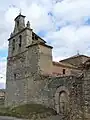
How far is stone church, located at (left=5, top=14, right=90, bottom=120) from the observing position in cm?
2402

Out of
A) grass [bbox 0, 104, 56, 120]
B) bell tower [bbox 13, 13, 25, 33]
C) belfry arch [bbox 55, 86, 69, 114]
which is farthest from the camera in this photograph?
bell tower [bbox 13, 13, 25, 33]

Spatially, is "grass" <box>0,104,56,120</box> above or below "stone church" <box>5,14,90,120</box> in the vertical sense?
below

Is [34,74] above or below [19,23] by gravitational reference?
below

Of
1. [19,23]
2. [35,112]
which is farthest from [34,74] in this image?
[19,23]

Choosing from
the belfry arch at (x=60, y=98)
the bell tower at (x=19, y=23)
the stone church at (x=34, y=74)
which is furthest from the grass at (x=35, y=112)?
the bell tower at (x=19, y=23)

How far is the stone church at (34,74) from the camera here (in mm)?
24016

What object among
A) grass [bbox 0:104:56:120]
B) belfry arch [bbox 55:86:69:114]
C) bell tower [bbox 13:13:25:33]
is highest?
bell tower [bbox 13:13:25:33]

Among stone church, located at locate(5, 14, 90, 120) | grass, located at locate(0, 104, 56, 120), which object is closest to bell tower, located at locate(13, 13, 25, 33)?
stone church, located at locate(5, 14, 90, 120)

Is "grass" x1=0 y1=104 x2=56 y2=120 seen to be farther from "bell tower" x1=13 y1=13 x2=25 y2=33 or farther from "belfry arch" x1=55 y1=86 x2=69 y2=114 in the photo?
"bell tower" x1=13 y1=13 x2=25 y2=33

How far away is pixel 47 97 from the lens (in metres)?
25.8

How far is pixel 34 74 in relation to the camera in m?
29.0

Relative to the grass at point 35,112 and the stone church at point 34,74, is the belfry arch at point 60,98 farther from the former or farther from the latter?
the grass at point 35,112

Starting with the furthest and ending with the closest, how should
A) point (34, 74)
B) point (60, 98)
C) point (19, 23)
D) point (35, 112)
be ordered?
Answer: 1. point (19, 23)
2. point (34, 74)
3. point (60, 98)
4. point (35, 112)

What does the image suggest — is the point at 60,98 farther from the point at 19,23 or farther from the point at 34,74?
the point at 19,23
